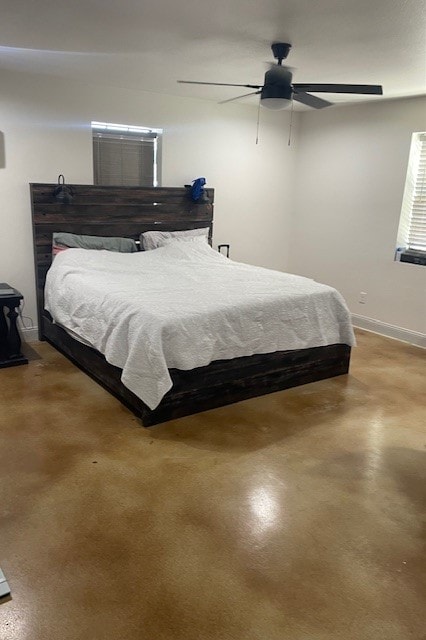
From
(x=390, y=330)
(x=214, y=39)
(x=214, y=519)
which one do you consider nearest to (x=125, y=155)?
(x=214, y=39)

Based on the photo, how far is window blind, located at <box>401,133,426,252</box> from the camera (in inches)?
190

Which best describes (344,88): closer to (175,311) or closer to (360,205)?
(175,311)

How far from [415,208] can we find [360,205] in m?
0.62

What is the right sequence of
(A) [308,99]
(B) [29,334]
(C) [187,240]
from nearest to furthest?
(A) [308,99] → (B) [29,334] → (C) [187,240]

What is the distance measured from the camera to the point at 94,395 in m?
3.53

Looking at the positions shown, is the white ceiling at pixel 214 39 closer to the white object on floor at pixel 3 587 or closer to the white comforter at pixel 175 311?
the white comforter at pixel 175 311

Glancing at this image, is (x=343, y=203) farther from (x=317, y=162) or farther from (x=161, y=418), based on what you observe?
(x=161, y=418)

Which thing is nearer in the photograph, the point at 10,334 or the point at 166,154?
the point at 10,334

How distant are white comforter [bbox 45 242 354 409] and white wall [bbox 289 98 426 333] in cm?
154

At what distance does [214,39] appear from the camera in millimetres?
2953

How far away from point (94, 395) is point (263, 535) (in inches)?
71.2

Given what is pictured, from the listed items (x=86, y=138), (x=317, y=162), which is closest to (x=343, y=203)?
(x=317, y=162)

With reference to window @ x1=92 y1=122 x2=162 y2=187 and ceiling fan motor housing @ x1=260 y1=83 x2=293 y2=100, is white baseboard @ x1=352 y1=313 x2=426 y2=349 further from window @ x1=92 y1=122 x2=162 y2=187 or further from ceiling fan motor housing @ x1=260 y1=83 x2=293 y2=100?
ceiling fan motor housing @ x1=260 y1=83 x2=293 y2=100

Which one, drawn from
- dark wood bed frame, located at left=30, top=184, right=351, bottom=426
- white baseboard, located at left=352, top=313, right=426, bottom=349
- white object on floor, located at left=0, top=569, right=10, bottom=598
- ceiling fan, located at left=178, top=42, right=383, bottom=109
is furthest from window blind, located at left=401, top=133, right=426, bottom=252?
white object on floor, located at left=0, top=569, right=10, bottom=598
